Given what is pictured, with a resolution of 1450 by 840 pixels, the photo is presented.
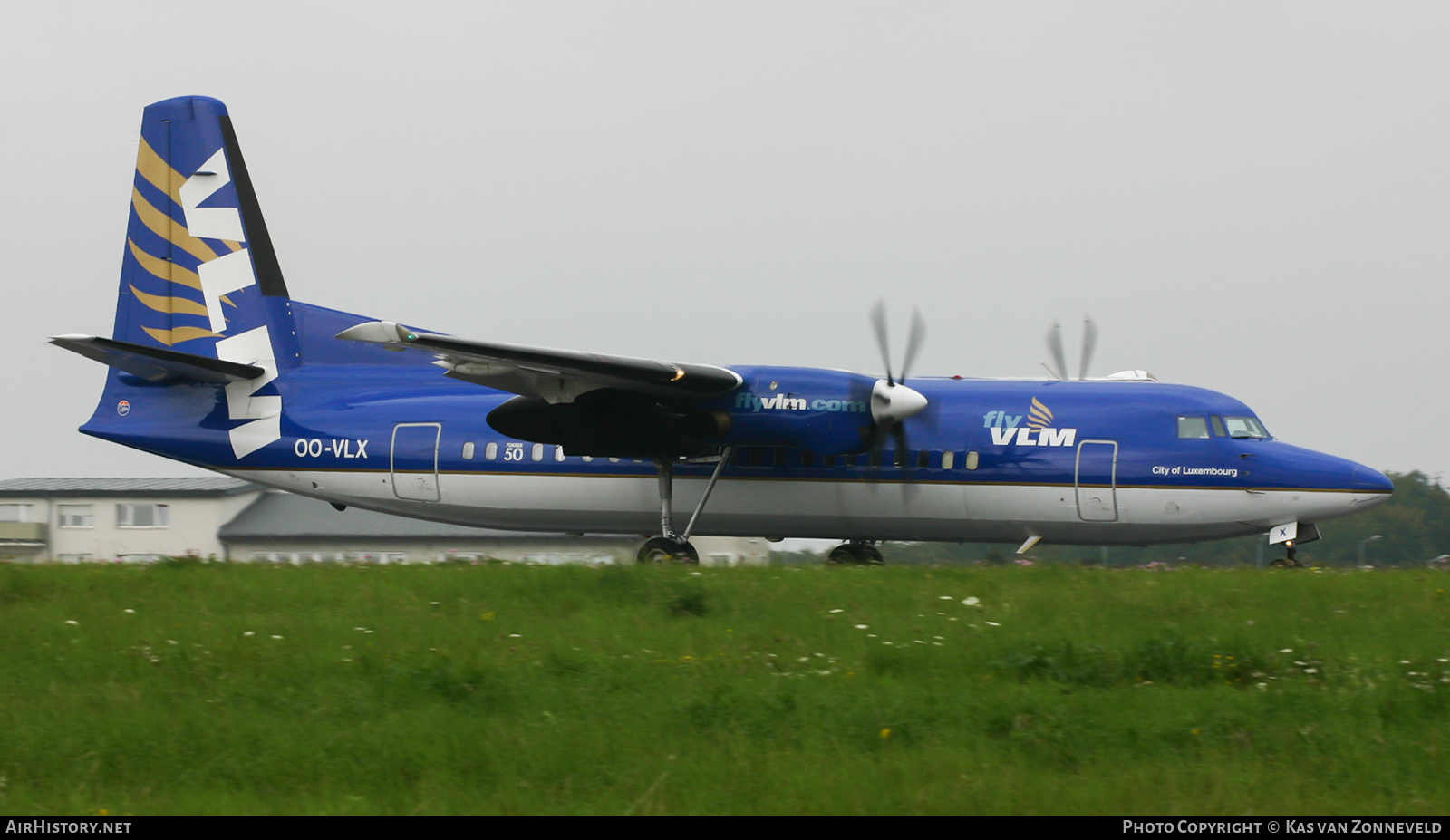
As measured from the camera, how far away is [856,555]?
67.4ft

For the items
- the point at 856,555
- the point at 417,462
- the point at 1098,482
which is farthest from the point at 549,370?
the point at 1098,482

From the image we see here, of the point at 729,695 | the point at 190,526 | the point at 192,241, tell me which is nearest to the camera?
the point at 729,695

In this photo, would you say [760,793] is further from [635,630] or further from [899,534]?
[899,534]

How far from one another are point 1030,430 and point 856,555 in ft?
12.4

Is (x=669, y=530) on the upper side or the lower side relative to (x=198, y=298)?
lower

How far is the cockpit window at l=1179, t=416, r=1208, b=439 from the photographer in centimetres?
1770

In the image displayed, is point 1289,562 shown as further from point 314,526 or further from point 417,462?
point 314,526

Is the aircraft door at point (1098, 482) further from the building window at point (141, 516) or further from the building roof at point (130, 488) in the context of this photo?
the building window at point (141, 516)
